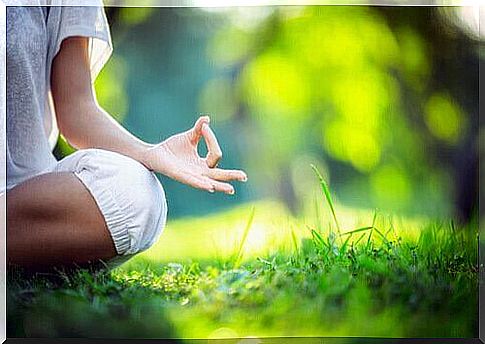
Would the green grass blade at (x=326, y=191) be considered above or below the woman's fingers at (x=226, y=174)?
below

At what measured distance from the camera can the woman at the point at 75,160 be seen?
17.9ft

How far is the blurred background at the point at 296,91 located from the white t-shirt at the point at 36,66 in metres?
0.08

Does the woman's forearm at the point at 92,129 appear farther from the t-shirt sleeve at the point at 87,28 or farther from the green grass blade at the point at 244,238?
the green grass blade at the point at 244,238

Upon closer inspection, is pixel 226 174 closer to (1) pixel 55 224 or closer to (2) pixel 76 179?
(2) pixel 76 179

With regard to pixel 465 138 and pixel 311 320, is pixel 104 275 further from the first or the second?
pixel 465 138

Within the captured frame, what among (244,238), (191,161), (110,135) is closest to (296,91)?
(191,161)

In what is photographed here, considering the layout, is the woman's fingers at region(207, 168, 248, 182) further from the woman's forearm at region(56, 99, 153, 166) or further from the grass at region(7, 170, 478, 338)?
the woman's forearm at region(56, 99, 153, 166)

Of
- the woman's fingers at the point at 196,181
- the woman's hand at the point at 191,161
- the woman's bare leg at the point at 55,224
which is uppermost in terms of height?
the woman's hand at the point at 191,161

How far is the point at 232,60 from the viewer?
5520 millimetres

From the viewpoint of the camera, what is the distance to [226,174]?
5.50 meters

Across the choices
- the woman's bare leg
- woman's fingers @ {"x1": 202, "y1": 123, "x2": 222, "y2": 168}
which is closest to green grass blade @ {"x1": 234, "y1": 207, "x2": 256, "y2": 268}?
woman's fingers @ {"x1": 202, "y1": 123, "x2": 222, "y2": 168}

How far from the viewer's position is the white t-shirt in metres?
5.48

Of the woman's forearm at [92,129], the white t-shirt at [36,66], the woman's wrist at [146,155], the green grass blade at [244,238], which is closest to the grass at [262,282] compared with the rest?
the green grass blade at [244,238]

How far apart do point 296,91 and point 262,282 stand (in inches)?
38.6
